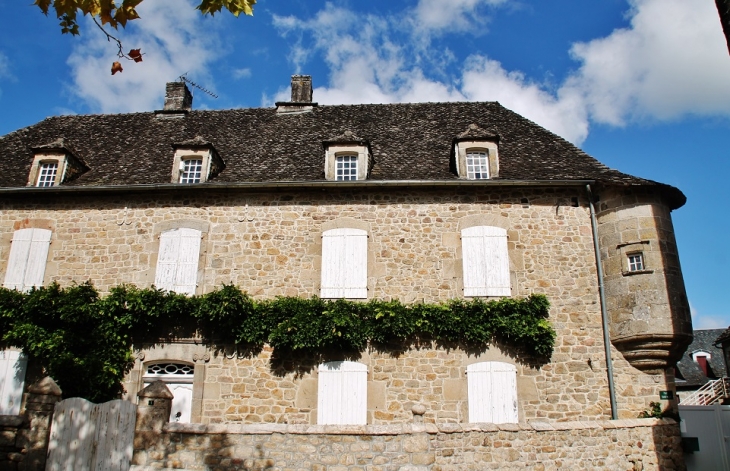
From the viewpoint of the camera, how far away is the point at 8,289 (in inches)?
446

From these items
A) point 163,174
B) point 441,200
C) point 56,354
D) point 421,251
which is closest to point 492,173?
point 441,200

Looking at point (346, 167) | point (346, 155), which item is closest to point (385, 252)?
point (346, 167)

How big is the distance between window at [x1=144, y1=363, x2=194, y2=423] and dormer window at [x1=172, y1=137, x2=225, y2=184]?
394 centimetres

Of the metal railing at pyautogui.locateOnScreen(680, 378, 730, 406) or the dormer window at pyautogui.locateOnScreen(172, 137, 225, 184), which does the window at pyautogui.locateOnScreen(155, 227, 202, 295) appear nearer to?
the dormer window at pyautogui.locateOnScreen(172, 137, 225, 184)

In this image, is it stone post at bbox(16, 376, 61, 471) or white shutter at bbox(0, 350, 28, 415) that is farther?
white shutter at bbox(0, 350, 28, 415)

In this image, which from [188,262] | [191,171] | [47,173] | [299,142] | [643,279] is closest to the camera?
[643,279]

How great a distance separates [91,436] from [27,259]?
542 cm

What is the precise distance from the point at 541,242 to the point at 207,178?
7.17 meters

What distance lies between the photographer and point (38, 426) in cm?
787

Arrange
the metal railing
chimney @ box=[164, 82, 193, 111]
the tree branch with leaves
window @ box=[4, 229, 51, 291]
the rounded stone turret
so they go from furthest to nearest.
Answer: the metal railing < chimney @ box=[164, 82, 193, 111] < window @ box=[4, 229, 51, 291] < the rounded stone turret < the tree branch with leaves

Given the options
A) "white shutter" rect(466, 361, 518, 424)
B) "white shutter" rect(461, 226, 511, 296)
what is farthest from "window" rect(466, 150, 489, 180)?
"white shutter" rect(466, 361, 518, 424)

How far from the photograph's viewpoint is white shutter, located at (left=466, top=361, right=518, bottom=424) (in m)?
10.2

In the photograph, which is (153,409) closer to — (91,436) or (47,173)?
(91,436)

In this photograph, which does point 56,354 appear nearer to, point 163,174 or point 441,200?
point 163,174
